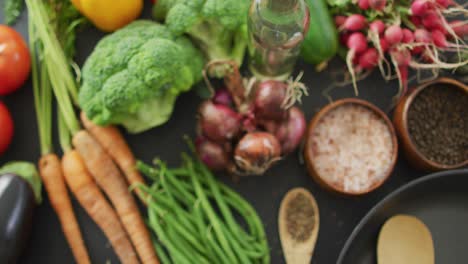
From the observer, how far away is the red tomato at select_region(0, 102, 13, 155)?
941 mm

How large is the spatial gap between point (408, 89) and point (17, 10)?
96 cm

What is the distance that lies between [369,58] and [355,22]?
88 millimetres

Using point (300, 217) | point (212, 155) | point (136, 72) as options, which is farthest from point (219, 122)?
point (300, 217)

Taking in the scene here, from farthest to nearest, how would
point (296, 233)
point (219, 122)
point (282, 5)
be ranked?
point (296, 233), point (219, 122), point (282, 5)

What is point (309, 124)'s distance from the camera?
0.96 metres

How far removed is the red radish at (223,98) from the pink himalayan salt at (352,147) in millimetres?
205

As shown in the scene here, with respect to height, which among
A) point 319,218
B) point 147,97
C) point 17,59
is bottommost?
point 319,218

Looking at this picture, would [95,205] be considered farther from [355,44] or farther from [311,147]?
[355,44]

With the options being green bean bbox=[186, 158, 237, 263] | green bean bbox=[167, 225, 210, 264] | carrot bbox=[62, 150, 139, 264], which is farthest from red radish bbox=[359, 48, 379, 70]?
carrot bbox=[62, 150, 139, 264]

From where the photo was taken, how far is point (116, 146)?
988 millimetres

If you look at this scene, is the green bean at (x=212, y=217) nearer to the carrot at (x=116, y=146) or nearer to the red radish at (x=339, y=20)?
the carrot at (x=116, y=146)

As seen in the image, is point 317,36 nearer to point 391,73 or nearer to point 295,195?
point 391,73

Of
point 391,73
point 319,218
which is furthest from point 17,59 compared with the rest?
point 391,73

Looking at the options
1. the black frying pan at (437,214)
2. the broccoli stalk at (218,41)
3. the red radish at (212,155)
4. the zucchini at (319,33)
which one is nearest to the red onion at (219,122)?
the red radish at (212,155)
